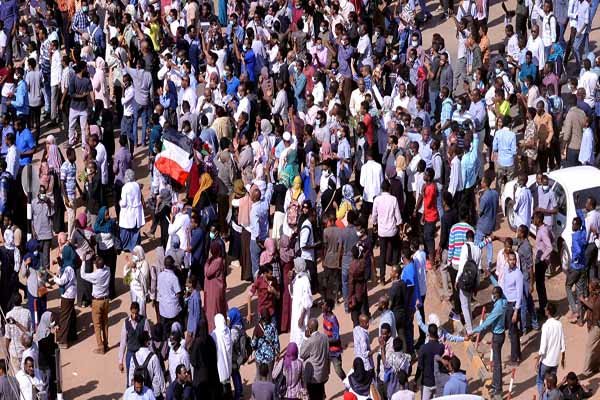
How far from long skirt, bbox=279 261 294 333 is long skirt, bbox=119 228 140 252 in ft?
10.1

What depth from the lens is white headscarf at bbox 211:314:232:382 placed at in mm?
21078

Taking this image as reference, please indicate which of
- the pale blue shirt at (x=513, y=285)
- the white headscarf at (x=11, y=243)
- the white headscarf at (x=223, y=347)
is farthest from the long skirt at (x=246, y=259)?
the pale blue shirt at (x=513, y=285)

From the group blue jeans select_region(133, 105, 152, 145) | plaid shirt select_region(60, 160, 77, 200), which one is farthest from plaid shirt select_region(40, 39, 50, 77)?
plaid shirt select_region(60, 160, 77, 200)

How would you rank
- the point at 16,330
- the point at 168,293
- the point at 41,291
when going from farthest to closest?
1. the point at 41,291
2. the point at 168,293
3. the point at 16,330

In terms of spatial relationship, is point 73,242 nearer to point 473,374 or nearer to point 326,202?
point 326,202

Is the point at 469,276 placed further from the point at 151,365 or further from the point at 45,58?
the point at 45,58

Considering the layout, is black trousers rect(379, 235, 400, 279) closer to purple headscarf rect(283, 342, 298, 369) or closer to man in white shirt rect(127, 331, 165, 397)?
purple headscarf rect(283, 342, 298, 369)

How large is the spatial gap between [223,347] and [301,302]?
1.55m

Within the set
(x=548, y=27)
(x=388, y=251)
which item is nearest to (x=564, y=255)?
(x=388, y=251)

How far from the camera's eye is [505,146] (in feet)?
84.2

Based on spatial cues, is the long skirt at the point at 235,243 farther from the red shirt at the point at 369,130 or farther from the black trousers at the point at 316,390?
the black trousers at the point at 316,390

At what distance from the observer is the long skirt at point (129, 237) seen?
25359 mm

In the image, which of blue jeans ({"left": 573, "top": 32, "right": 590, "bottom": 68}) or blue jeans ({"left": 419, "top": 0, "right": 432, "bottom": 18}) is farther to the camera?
blue jeans ({"left": 419, "top": 0, "right": 432, "bottom": 18})

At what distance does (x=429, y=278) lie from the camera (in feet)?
81.0
